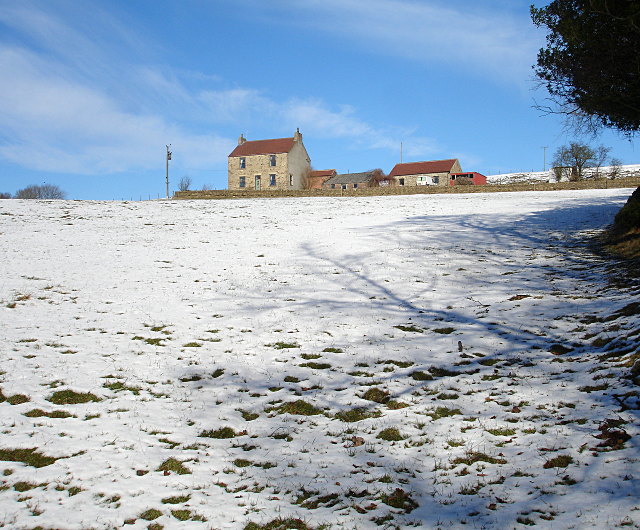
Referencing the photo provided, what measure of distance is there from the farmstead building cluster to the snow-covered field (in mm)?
48266

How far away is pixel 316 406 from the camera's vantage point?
283 inches

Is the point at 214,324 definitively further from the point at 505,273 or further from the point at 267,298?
the point at 505,273

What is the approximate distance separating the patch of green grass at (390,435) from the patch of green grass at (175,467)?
2.69 m

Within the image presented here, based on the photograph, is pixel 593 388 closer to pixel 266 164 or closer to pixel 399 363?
pixel 399 363

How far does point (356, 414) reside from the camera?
6.85m

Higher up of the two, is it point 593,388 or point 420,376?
point 593,388

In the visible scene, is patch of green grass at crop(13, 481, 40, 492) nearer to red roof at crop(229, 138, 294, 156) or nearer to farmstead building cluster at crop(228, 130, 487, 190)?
farmstead building cluster at crop(228, 130, 487, 190)

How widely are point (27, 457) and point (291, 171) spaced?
202 feet

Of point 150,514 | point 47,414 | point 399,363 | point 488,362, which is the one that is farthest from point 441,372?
point 47,414

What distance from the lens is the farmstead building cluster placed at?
6353 cm

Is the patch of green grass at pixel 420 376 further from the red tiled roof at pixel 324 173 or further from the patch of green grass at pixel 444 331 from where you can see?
the red tiled roof at pixel 324 173

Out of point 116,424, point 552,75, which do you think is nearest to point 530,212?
point 552,75

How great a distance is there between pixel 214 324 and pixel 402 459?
265 inches

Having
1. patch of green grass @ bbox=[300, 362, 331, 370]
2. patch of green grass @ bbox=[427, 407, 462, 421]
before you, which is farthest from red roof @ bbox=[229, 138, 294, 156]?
patch of green grass @ bbox=[427, 407, 462, 421]
